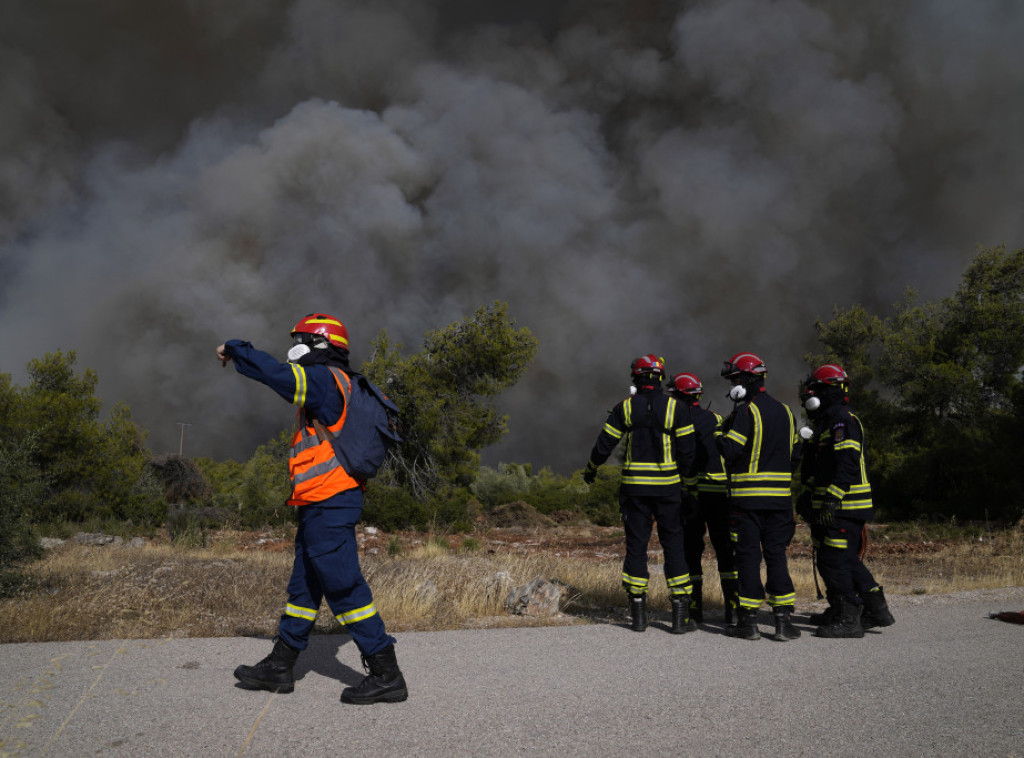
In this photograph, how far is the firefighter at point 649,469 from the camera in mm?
5898

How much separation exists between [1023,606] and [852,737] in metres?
5.23

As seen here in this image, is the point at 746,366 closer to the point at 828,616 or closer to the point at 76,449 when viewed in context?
the point at 828,616

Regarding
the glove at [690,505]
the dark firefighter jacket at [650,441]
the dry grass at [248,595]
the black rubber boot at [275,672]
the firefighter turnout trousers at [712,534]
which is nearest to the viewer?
the black rubber boot at [275,672]

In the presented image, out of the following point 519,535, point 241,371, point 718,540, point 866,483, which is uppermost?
point 241,371

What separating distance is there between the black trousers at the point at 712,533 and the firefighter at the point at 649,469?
1.74 feet

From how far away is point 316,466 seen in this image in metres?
3.91

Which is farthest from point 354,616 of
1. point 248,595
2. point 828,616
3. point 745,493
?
point 828,616

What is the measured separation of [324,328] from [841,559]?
461 centimetres

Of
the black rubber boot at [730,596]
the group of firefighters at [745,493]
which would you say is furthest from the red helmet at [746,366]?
the black rubber boot at [730,596]

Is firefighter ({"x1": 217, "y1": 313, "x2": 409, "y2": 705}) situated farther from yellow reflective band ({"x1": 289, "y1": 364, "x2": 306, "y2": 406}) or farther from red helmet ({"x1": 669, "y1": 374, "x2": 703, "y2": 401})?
red helmet ({"x1": 669, "y1": 374, "x2": 703, "y2": 401})

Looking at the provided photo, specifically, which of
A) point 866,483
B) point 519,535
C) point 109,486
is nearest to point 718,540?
point 866,483

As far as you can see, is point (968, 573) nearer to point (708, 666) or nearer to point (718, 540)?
point (718, 540)

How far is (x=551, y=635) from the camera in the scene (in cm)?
545

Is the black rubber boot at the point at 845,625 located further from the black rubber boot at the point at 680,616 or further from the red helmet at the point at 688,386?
the red helmet at the point at 688,386
